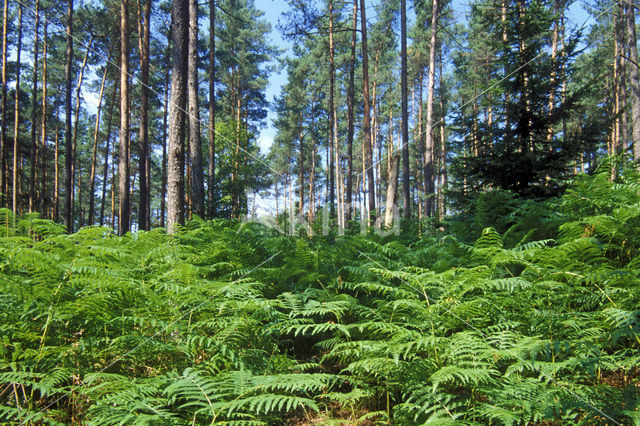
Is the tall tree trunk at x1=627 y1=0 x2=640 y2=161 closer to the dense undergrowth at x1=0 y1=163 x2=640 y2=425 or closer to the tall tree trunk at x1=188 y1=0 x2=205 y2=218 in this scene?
the dense undergrowth at x1=0 y1=163 x2=640 y2=425

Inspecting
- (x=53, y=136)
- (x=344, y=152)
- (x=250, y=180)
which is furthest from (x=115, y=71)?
(x=344, y=152)

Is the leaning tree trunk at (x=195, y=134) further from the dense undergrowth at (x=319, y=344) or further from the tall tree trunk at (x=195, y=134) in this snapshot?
the dense undergrowth at (x=319, y=344)

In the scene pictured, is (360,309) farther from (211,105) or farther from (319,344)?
(211,105)

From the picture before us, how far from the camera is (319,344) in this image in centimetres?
290

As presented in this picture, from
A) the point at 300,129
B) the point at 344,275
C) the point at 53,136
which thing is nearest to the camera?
the point at 344,275

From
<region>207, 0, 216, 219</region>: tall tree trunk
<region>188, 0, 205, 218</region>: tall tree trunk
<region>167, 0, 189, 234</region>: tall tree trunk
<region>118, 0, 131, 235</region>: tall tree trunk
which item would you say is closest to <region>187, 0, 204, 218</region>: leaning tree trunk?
<region>188, 0, 205, 218</region>: tall tree trunk

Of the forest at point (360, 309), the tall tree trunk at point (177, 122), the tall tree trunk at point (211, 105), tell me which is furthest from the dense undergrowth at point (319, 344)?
the tall tree trunk at point (211, 105)

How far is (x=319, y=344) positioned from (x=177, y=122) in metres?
4.67

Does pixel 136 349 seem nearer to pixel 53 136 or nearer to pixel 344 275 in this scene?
pixel 344 275

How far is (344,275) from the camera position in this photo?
424cm

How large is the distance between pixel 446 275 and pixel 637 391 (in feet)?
4.82

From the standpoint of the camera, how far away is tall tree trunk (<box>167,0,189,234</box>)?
5.60 metres

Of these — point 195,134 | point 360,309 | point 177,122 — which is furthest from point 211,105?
point 360,309

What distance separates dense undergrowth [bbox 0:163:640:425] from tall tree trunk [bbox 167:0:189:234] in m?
1.73
